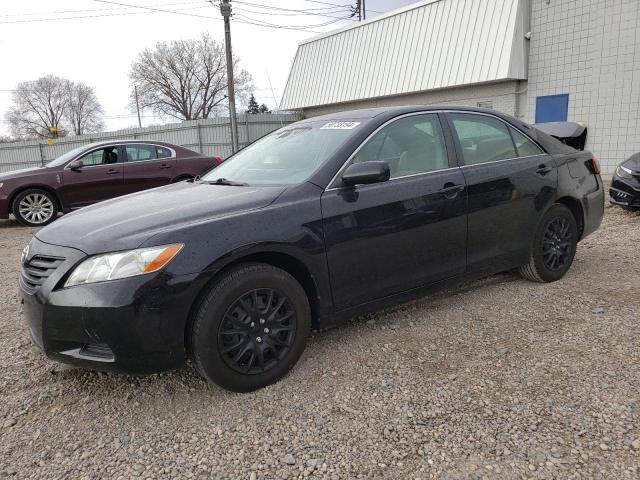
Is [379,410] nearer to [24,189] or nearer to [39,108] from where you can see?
[24,189]

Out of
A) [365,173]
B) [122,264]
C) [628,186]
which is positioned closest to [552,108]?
[628,186]

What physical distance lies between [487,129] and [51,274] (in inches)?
128

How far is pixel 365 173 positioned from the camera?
2904 mm

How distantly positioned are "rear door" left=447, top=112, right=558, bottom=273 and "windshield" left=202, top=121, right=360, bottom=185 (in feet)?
3.26

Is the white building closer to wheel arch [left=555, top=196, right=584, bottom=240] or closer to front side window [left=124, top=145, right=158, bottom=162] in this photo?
wheel arch [left=555, top=196, right=584, bottom=240]

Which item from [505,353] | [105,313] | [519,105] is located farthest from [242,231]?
[519,105]

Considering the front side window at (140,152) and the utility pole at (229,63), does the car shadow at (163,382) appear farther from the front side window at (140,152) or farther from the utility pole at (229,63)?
the utility pole at (229,63)

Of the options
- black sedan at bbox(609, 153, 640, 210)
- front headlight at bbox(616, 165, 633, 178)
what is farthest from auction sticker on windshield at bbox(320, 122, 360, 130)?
front headlight at bbox(616, 165, 633, 178)

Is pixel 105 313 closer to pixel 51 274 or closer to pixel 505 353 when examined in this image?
pixel 51 274

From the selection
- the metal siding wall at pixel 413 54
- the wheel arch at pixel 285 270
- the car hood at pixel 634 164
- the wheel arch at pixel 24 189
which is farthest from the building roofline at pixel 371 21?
the wheel arch at pixel 285 270

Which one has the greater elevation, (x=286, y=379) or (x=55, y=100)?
(x=55, y=100)

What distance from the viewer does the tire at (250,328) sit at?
8.20 feet

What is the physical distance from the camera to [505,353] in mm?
3088

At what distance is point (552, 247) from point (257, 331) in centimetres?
290
